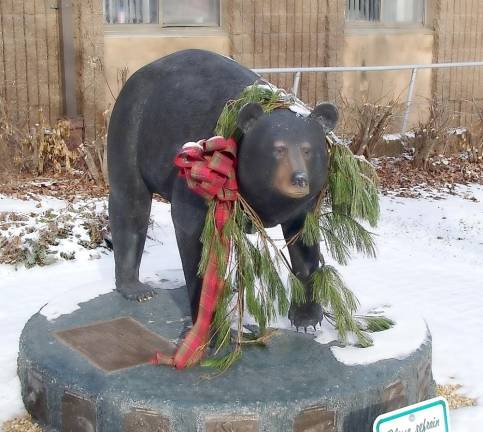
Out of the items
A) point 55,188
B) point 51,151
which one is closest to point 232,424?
point 55,188

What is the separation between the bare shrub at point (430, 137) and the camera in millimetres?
9078

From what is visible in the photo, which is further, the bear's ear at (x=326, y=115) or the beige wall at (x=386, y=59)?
the beige wall at (x=386, y=59)

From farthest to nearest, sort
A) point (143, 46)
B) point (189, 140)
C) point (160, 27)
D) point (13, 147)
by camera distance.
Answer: point (160, 27) → point (143, 46) → point (13, 147) → point (189, 140)

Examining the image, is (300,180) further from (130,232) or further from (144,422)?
(130,232)

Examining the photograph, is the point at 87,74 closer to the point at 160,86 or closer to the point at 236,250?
the point at 160,86

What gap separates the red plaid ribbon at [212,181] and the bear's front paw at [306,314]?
0.52 m

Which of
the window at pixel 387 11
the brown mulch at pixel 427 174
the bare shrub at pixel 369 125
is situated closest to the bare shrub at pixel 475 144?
the brown mulch at pixel 427 174

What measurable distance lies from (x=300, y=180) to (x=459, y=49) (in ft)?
31.1

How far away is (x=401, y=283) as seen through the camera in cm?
558

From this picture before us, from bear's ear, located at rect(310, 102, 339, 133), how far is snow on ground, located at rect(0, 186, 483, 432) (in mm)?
1012

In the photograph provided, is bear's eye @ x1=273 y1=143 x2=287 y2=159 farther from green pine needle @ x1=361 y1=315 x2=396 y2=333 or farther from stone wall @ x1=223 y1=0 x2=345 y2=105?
stone wall @ x1=223 y1=0 x2=345 y2=105

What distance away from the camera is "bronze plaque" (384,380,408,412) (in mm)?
3090

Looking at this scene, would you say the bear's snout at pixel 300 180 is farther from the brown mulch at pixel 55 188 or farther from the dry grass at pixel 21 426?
the brown mulch at pixel 55 188

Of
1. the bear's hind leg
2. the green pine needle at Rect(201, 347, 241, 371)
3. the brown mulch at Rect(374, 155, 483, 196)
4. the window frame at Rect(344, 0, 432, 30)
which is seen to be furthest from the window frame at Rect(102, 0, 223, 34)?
the green pine needle at Rect(201, 347, 241, 371)
